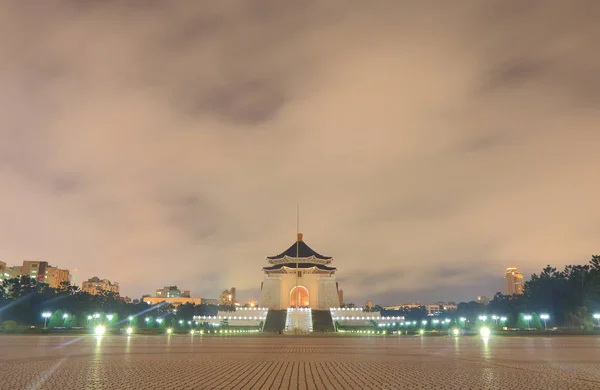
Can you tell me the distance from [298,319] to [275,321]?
3068mm

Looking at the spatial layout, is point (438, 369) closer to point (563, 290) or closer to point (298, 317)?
point (298, 317)

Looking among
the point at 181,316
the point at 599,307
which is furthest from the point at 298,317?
the point at 599,307

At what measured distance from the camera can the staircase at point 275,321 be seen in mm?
56781

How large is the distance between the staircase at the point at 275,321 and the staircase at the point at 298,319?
0.65 m

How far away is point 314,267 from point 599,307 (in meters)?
37.4

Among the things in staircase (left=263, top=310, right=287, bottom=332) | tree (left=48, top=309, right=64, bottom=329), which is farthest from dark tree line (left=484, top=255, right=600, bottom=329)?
tree (left=48, top=309, right=64, bottom=329)

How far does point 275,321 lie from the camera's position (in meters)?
59.6

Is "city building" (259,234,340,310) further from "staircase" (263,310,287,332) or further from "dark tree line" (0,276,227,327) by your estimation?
"dark tree line" (0,276,227,327)

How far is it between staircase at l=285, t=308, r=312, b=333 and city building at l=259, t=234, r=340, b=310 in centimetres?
1272

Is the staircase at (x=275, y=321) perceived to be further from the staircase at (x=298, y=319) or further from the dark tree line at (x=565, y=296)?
the dark tree line at (x=565, y=296)

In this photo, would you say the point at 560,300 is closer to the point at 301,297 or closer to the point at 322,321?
the point at 322,321

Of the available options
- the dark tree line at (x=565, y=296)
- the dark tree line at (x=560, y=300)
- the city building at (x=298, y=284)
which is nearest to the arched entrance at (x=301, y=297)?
the city building at (x=298, y=284)

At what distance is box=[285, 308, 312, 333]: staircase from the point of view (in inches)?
2245

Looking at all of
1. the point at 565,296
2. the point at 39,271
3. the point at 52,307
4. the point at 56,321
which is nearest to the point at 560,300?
the point at 565,296
